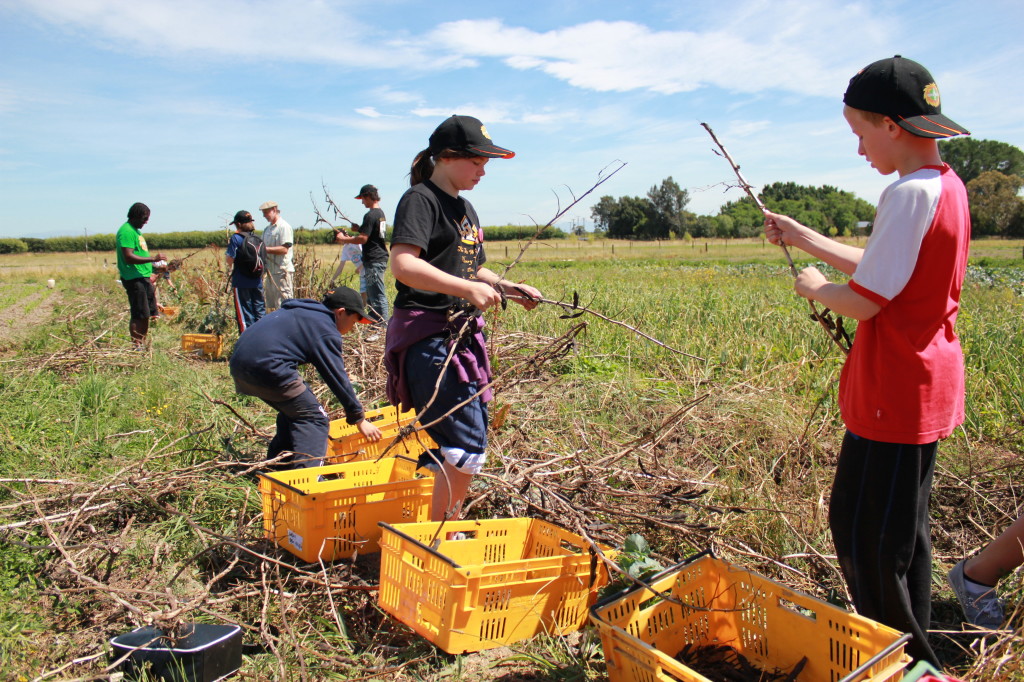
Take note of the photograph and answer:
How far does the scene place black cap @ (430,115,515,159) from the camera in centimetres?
235

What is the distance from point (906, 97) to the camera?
1.74m

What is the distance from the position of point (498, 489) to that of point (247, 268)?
17.2ft

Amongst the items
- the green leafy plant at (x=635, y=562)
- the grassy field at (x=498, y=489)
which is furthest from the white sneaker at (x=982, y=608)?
the green leafy plant at (x=635, y=562)

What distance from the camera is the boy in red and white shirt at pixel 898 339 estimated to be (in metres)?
1.72

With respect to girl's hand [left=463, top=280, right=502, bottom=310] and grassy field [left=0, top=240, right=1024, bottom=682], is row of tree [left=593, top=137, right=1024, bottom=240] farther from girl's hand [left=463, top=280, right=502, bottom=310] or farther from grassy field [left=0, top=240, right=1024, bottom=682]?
girl's hand [left=463, top=280, right=502, bottom=310]

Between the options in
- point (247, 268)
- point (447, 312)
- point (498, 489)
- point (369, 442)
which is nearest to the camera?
point (447, 312)

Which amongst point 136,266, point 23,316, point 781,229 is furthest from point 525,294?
point 23,316

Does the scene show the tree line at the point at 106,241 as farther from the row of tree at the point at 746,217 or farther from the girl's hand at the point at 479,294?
the girl's hand at the point at 479,294

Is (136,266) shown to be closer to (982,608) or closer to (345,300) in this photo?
(345,300)

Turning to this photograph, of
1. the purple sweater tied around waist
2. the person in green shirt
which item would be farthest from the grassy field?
the person in green shirt

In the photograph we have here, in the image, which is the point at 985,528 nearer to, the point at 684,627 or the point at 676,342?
the point at 684,627

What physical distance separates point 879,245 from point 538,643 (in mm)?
1656

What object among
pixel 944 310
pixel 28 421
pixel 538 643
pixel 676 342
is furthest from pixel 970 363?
pixel 28 421

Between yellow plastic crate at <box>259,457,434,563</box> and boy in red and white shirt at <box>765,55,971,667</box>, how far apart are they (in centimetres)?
168
